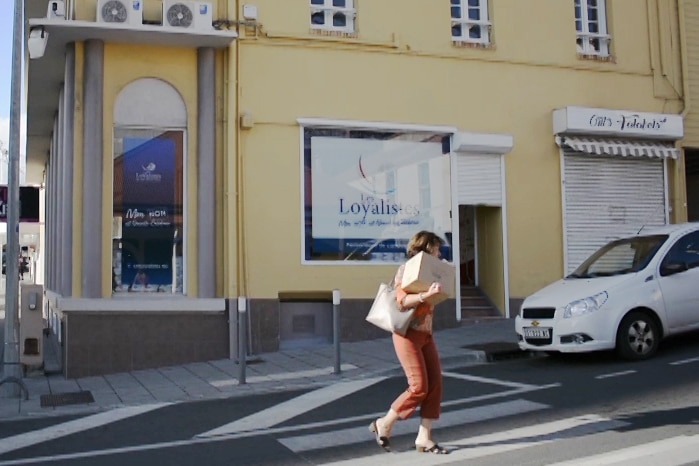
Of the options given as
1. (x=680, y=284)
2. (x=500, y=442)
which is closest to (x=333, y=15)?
(x=680, y=284)

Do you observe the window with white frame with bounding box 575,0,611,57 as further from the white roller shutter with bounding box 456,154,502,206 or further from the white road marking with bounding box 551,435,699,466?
the white road marking with bounding box 551,435,699,466

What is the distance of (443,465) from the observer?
5.99m

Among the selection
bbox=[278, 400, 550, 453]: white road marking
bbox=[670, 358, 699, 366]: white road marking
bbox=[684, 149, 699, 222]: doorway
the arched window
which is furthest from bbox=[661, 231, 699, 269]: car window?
bbox=[684, 149, 699, 222]: doorway

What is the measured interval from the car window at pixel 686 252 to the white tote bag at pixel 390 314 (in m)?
5.80

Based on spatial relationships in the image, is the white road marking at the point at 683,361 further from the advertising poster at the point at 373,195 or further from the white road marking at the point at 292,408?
the advertising poster at the point at 373,195

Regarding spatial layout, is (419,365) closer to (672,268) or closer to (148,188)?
(672,268)

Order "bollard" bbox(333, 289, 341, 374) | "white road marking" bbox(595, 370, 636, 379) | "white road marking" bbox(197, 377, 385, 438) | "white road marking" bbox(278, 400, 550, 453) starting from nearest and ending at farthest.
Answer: "white road marking" bbox(278, 400, 550, 453) → "white road marking" bbox(197, 377, 385, 438) → "white road marking" bbox(595, 370, 636, 379) → "bollard" bbox(333, 289, 341, 374)

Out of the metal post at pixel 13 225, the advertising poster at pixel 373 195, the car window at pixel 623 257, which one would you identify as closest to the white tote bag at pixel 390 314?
the car window at pixel 623 257

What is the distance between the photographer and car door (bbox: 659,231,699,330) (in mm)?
10469

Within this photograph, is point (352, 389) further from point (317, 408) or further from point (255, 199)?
point (255, 199)

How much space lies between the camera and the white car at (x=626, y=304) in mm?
10000

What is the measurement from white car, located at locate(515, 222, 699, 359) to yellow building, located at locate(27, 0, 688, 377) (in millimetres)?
3740

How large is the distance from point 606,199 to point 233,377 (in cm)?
850

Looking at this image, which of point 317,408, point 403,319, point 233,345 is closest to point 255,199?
point 233,345
